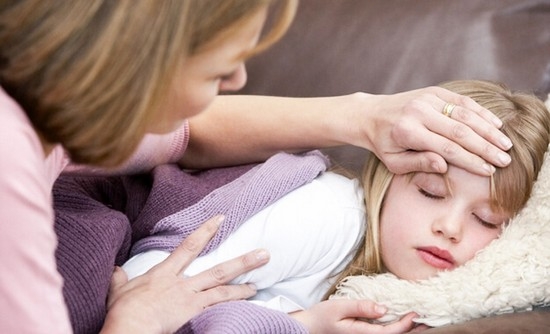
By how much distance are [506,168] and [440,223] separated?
0.12 m

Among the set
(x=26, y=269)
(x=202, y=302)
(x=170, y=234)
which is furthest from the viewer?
(x=170, y=234)

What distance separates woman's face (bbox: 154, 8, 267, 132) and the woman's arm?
1.46ft

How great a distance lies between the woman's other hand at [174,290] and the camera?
3.90 feet

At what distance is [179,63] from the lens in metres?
0.82

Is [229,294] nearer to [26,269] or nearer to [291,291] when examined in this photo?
[291,291]

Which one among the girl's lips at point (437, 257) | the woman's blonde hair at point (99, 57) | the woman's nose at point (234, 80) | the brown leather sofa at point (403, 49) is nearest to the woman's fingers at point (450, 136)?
the girl's lips at point (437, 257)

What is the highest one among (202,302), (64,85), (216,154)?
(64,85)

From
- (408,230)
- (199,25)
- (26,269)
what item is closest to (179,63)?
(199,25)

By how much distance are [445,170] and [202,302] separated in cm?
38

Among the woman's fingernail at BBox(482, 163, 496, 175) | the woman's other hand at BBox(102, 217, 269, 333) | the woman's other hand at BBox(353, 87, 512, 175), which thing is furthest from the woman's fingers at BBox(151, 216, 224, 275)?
the woman's fingernail at BBox(482, 163, 496, 175)

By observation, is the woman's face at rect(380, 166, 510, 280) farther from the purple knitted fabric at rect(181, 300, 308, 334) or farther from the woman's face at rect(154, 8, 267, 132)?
the woman's face at rect(154, 8, 267, 132)

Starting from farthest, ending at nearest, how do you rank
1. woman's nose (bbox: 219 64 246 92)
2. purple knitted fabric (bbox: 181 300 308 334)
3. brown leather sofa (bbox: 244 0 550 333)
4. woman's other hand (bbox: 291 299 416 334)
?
brown leather sofa (bbox: 244 0 550 333), woman's other hand (bbox: 291 299 416 334), purple knitted fabric (bbox: 181 300 308 334), woman's nose (bbox: 219 64 246 92)

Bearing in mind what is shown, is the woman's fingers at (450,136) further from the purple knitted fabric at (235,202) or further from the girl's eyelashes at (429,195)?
the purple knitted fabric at (235,202)

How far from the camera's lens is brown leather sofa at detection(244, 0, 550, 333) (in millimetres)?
1524
